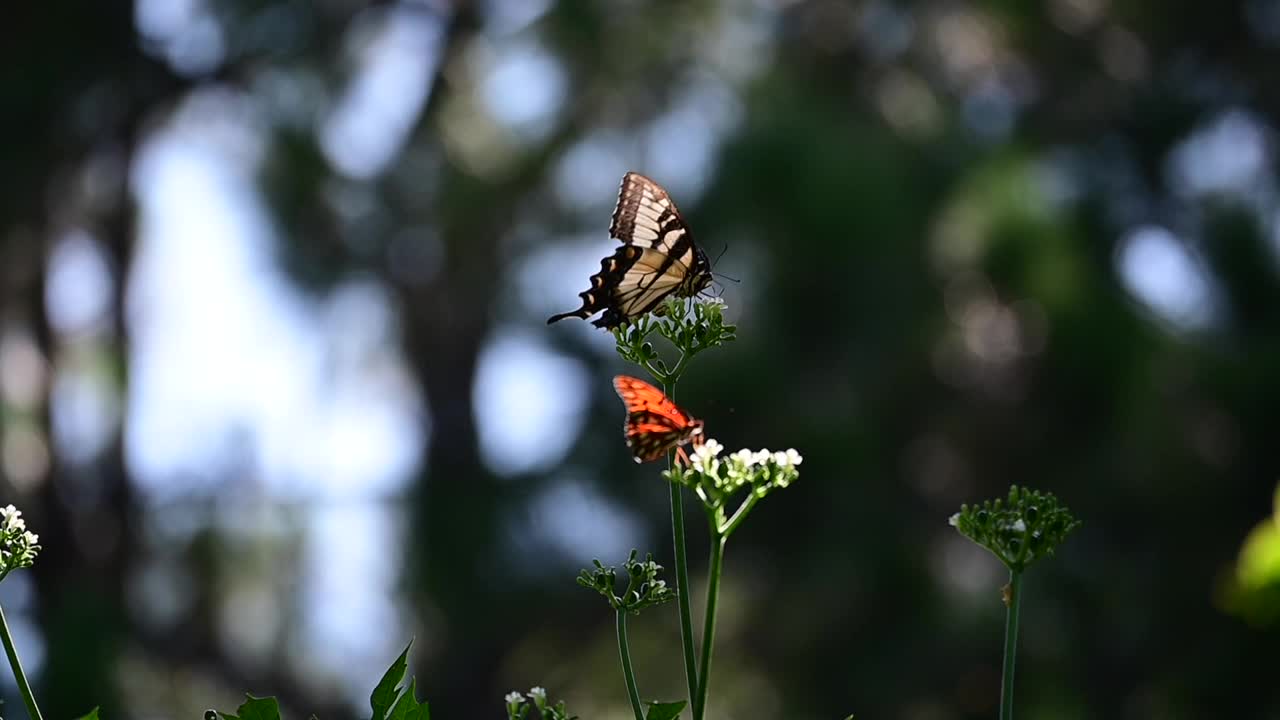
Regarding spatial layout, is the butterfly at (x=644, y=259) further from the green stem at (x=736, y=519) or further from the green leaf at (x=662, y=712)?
the green leaf at (x=662, y=712)

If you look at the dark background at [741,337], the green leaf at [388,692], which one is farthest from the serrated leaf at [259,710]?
the dark background at [741,337]

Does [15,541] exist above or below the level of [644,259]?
below

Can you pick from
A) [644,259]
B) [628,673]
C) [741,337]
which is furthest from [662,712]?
[741,337]

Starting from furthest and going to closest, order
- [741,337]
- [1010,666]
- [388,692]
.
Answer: [741,337] → [388,692] → [1010,666]

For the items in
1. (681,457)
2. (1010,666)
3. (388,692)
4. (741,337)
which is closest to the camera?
(1010,666)

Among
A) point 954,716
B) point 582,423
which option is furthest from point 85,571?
point 954,716

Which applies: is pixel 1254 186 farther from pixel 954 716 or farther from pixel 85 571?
pixel 85 571

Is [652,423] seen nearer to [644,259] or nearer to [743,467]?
[743,467]
